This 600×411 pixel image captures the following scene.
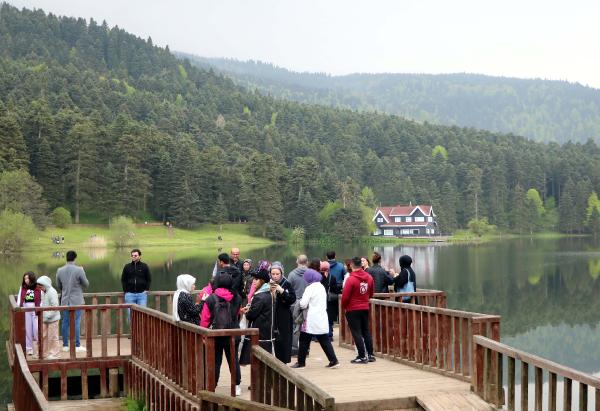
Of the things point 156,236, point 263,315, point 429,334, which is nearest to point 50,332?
point 263,315

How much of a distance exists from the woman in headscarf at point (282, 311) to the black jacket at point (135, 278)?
220 inches

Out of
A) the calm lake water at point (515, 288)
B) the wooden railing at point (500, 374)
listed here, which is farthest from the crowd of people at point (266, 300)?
the calm lake water at point (515, 288)

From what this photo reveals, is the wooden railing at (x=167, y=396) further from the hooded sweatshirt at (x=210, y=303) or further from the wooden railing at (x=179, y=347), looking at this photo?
the hooded sweatshirt at (x=210, y=303)

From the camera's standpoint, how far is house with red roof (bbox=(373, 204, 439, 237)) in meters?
157

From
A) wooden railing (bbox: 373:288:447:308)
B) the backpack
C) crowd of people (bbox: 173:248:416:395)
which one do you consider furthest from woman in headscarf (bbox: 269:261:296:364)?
wooden railing (bbox: 373:288:447:308)

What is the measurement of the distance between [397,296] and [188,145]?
113 metres

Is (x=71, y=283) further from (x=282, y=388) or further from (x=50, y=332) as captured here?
(x=282, y=388)

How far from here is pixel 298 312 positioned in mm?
14398

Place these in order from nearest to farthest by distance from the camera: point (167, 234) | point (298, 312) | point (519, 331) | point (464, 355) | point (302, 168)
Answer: point (464, 355), point (298, 312), point (519, 331), point (167, 234), point (302, 168)

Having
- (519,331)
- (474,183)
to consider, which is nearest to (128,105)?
(474,183)

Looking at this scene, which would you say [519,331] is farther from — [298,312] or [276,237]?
[276,237]

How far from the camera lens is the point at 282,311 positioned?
1312 centimetres

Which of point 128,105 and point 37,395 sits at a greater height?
point 128,105

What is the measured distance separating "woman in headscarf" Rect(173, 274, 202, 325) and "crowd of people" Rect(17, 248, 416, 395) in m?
0.01
